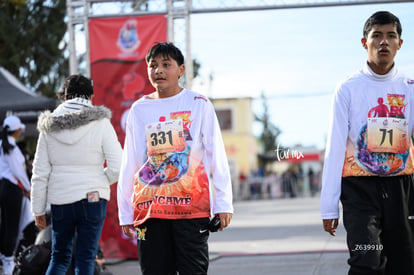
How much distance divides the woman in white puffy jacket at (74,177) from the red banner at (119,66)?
3.57 metres

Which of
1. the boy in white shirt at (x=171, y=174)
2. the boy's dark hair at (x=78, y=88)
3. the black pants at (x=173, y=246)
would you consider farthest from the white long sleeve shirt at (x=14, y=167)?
the black pants at (x=173, y=246)

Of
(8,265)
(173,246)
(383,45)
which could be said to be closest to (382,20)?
(383,45)

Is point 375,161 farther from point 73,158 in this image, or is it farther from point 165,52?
point 73,158

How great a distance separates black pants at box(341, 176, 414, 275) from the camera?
Result: 4.02 m

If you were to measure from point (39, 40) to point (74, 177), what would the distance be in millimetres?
14122

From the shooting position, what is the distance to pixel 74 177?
5.53m

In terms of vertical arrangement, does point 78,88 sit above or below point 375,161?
above

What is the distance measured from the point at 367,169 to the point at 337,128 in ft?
0.92

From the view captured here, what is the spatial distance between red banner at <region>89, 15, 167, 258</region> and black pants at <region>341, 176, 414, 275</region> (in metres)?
5.44

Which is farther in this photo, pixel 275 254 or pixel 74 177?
pixel 275 254

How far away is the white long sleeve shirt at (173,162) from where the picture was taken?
4242mm

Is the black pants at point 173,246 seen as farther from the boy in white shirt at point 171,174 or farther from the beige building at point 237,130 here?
the beige building at point 237,130

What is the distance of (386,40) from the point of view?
4.29m

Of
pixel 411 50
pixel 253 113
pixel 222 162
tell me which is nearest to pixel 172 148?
pixel 222 162
